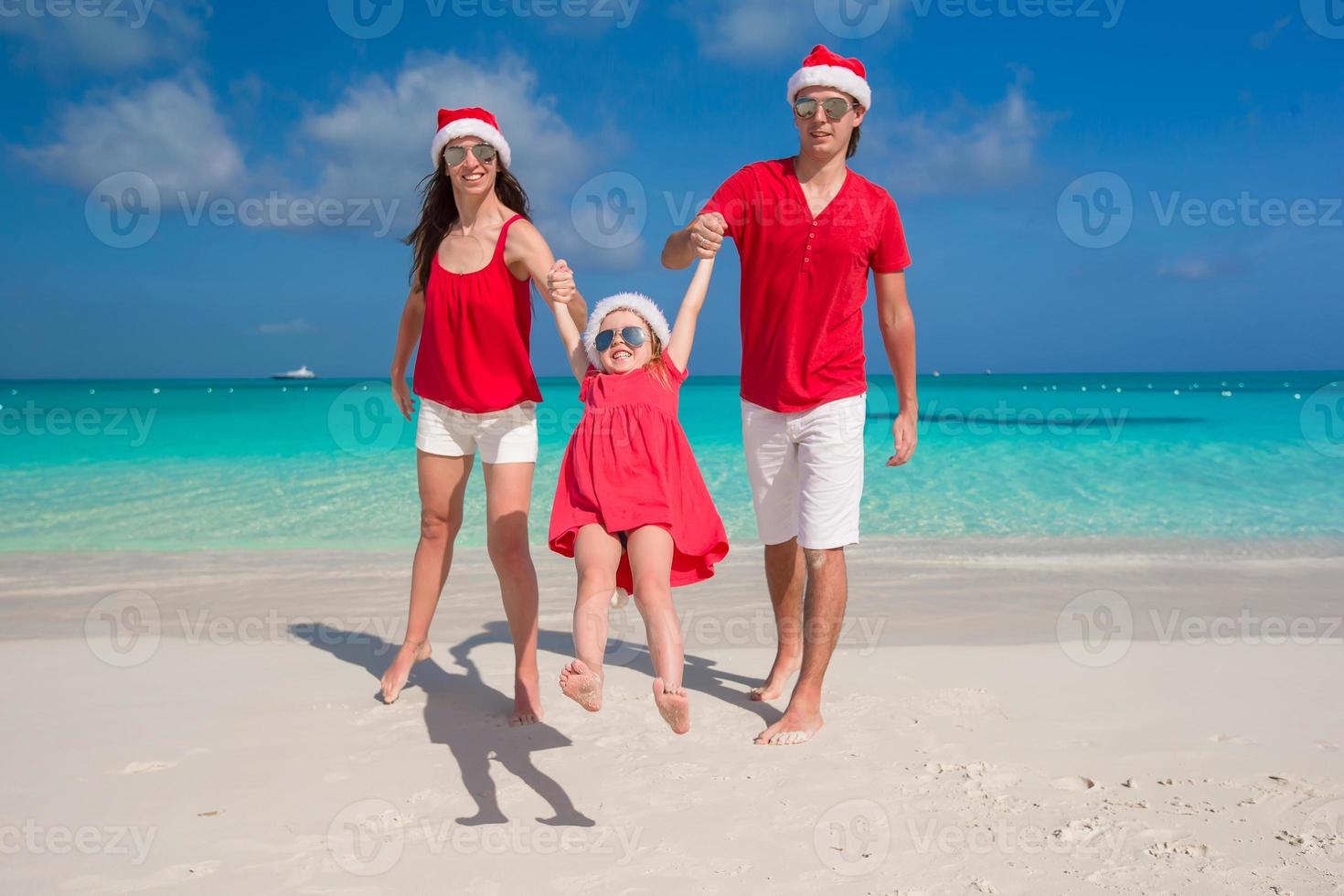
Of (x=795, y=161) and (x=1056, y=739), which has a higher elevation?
(x=795, y=161)

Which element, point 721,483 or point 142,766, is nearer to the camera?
point 142,766

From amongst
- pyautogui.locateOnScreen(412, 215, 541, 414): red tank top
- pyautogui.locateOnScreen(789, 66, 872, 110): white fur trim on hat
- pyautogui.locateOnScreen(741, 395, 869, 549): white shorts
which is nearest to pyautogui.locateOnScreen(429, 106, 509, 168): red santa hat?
pyautogui.locateOnScreen(412, 215, 541, 414): red tank top

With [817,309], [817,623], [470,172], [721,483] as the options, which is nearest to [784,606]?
[817,623]

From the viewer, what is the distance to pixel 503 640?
502 cm

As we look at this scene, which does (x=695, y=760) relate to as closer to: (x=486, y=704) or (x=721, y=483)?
(x=486, y=704)

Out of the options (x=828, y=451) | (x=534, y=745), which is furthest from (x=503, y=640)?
(x=828, y=451)

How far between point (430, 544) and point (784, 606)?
1.61 metres

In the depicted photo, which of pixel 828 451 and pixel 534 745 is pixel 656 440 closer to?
pixel 828 451

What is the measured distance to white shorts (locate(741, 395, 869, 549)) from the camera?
364cm

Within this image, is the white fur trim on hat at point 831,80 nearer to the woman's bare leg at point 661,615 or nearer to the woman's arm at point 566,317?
the woman's arm at point 566,317

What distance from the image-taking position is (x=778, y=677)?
4055mm

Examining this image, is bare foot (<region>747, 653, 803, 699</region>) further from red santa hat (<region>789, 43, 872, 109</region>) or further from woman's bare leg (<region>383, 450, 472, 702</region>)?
red santa hat (<region>789, 43, 872, 109</region>)

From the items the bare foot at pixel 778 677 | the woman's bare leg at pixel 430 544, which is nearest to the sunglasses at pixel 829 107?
the woman's bare leg at pixel 430 544

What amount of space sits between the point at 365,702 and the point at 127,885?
1465 millimetres
